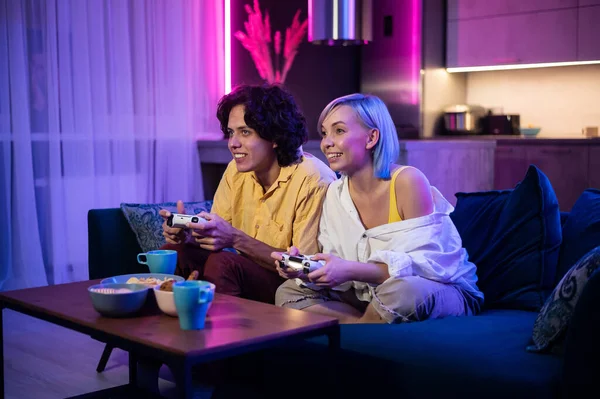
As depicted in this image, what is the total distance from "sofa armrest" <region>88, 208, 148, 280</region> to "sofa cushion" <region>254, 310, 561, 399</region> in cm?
98

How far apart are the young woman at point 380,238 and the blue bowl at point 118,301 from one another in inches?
21.0

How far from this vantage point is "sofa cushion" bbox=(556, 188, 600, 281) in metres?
2.29

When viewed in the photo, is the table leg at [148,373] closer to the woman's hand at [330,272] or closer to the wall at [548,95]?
the woman's hand at [330,272]

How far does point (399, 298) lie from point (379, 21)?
428 centimetres

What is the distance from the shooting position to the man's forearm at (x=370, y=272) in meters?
2.10

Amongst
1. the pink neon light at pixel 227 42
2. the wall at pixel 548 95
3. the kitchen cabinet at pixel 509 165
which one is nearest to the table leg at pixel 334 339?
the pink neon light at pixel 227 42

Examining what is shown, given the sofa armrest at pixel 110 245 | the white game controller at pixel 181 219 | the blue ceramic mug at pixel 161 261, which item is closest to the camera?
the blue ceramic mug at pixel 161 261

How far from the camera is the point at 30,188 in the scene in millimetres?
4410

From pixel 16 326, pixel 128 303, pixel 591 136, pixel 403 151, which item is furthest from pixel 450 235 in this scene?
pixel 591 136

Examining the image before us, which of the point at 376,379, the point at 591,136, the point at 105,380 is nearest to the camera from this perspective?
the point at 376,379

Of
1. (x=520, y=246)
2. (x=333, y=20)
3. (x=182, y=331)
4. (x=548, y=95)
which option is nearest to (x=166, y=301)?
(x=182, y=331)

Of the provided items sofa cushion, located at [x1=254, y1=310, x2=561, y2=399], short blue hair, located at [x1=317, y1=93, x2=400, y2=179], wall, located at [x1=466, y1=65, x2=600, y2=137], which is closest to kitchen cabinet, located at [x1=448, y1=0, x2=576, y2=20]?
wall, located at [x1=466, y1=65, x2=600, y2=137]

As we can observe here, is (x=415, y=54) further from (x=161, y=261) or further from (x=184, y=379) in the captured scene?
(x=184, y=379)

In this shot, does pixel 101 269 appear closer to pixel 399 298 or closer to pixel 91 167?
pixel 399 298
